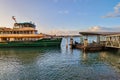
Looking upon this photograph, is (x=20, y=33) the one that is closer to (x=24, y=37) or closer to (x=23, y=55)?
(x=24, y=37)

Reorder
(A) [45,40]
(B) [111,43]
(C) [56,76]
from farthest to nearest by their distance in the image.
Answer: (A) [45,40] < (B) [111,43] < (C) [56,76]

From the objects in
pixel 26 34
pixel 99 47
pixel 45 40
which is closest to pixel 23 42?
Answer: pixel 26 34

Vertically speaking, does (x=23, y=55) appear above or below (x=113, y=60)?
above

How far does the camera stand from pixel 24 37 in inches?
2215

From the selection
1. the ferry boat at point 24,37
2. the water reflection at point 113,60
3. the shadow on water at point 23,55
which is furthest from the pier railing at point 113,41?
the ferry boat at point 24,37

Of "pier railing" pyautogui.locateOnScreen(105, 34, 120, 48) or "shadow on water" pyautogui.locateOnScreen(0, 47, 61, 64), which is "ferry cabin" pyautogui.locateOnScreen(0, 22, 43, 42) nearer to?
"shadow on water" pyautogui.locateOnScreen(0, 47, 61, 64)

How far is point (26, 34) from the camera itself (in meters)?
55.9

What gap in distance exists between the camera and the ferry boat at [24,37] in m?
54.2

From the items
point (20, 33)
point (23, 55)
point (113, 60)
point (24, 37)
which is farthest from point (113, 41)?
point (20, 33)

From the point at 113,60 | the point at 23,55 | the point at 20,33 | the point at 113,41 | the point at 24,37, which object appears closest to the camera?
the point at 113,60

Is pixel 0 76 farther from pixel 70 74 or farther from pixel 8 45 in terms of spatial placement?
pixel 8 45

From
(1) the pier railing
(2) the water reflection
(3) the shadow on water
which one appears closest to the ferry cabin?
(3) the shadow on water

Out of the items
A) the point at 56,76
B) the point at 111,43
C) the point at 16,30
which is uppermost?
the point at 16,30

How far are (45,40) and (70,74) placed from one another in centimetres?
3575
